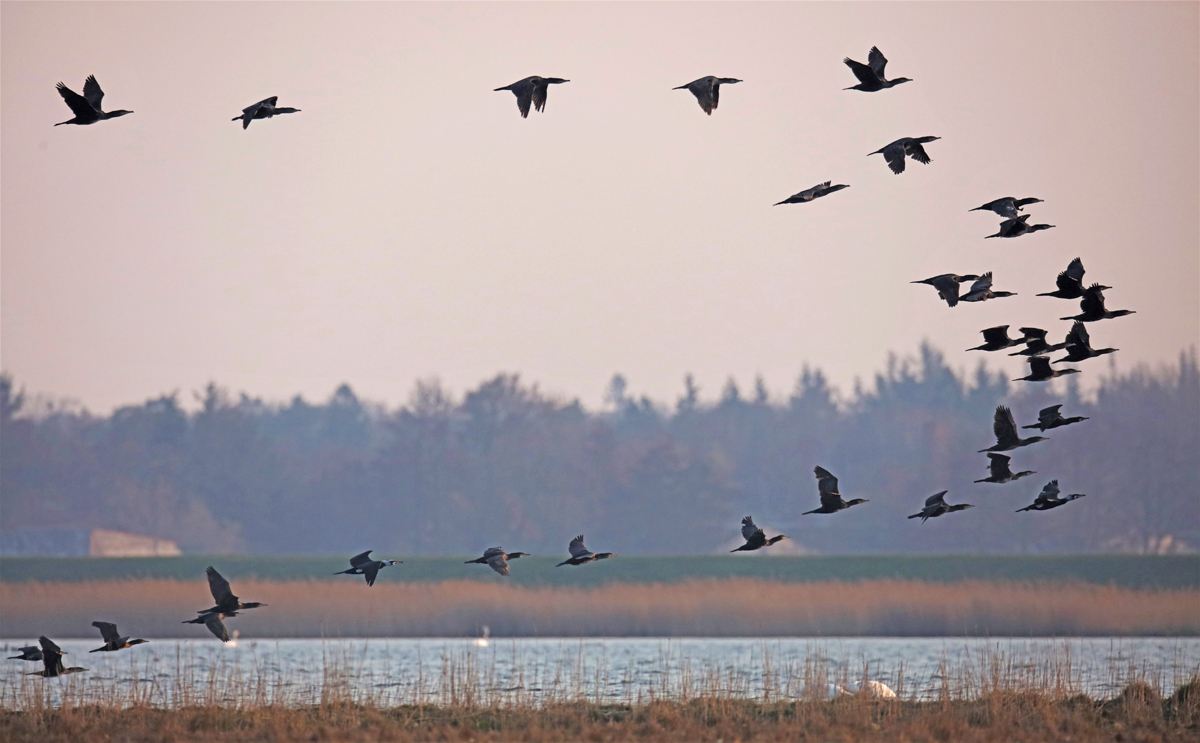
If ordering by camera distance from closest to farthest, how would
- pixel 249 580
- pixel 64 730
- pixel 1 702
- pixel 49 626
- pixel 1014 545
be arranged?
pixel 64 730, pixel 1 702, pixel 49 626, pixel 249 580, pixel 1014 545

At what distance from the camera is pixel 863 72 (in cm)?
1711

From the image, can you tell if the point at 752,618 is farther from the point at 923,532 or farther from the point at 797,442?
the point at 797,442

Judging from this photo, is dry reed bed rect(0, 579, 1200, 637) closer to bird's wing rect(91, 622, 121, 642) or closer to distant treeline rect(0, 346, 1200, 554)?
bird's wing rect(91, 622, 121, 642)

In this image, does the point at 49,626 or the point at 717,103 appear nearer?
the point at 717,103

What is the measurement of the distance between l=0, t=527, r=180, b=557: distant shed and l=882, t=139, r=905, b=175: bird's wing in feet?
209

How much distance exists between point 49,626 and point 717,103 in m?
26.2

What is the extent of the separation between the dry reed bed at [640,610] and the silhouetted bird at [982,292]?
19.8 meters

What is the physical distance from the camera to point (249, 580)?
40.8m

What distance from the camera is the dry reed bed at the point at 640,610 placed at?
3647 centimetres

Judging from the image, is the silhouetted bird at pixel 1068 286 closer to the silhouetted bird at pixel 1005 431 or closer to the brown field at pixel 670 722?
the silhouetted bird at pixel 1005 431

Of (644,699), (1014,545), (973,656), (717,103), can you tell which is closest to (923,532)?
(1014,545)

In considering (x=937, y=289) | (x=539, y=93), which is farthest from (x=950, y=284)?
(x=539, y=93)

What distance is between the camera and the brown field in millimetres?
17766

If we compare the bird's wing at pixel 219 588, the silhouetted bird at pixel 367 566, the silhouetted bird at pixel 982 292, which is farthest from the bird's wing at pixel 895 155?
the bird's wing at pixel 219 588
